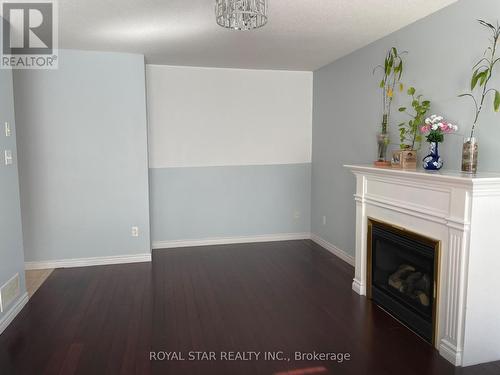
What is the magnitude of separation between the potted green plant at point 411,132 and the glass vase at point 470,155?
53 cm

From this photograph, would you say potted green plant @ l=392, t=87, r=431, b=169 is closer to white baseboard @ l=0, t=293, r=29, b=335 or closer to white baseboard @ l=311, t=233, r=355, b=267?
white baseboard @ l=311, t=233, r=355, b=267

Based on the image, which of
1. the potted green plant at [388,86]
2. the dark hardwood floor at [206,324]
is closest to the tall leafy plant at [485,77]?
the potted green plant at [388,86]

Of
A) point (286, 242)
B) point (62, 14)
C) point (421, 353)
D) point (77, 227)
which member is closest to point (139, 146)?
point (77, 227)

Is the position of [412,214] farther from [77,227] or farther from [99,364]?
[77,227]

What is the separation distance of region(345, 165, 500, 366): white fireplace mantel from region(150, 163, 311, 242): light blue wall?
8.85 feet

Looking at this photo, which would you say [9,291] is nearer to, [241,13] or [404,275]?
[241,13]

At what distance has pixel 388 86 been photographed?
344 cm

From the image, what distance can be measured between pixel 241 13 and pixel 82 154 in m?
2.82

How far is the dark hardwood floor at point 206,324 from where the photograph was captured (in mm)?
2324

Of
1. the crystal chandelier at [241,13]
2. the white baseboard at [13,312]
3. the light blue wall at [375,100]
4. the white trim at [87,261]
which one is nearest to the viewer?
the crystal chandelier at [241,13]

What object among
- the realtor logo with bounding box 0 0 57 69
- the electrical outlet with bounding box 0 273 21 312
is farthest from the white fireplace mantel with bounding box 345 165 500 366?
the electrical outlet with bounding box 0 273 21 312

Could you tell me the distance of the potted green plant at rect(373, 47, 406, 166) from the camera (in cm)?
328

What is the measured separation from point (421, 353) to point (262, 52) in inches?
123

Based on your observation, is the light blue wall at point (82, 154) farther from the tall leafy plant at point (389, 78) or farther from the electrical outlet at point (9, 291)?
the tall leafy plant at point (389, 78)
